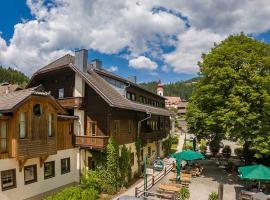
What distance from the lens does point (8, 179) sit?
16.8 m

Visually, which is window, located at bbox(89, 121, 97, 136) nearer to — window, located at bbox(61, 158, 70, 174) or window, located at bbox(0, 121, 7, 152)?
window, located at bbox(61, 158, 70, 174)

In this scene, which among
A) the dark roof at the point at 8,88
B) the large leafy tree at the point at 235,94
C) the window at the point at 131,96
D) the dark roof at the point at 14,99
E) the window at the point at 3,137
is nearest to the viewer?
the dark roof at the point at 14,99

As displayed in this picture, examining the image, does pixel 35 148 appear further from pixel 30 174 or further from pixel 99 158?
pixel 99 158

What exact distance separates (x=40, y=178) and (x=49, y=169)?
114 cm

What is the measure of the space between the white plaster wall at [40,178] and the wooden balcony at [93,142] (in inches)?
42.1

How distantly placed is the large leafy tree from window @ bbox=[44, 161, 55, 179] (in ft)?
45.8

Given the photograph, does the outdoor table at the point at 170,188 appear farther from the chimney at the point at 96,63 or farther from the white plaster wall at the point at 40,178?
the chimney at the point at 96,63

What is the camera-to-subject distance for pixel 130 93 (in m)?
30.8

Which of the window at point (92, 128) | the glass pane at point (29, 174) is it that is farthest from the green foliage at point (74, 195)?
the window at point (92, 128)

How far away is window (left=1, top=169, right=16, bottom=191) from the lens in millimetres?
16453

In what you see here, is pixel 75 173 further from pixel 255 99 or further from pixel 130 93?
pixel 255 99

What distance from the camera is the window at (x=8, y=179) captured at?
16453mm

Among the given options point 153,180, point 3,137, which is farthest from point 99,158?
point 3,137

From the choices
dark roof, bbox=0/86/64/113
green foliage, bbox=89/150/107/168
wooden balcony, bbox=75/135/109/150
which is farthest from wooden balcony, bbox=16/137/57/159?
green foliage, bbox=89/150/107/168
